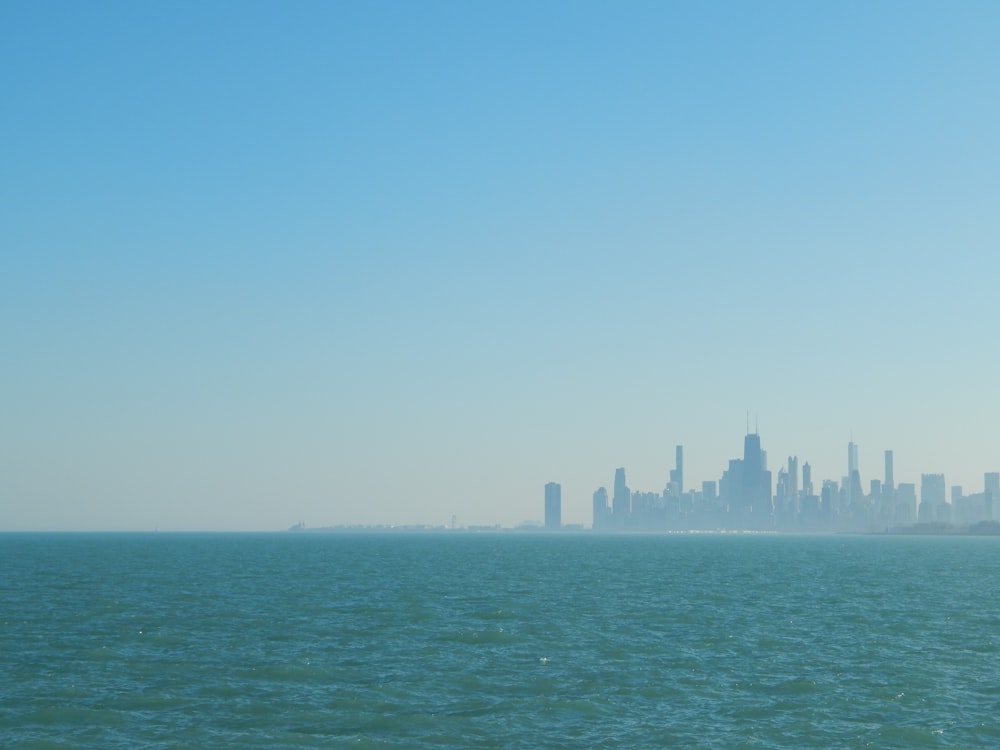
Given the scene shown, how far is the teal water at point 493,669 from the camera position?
35.4 m

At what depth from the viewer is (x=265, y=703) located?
3906cm

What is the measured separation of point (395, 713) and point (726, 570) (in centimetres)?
10166

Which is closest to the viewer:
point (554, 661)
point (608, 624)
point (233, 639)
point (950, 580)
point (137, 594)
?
point (554, 661)

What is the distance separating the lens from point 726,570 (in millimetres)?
132625

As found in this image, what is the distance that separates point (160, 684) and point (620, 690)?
64.1ft

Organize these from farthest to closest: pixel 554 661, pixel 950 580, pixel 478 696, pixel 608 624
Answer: pixel 950 580, pixel 608 624, pixel 554 661, pixel 478 696

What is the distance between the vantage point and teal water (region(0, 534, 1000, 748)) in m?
35.4

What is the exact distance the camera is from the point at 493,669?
46.7m

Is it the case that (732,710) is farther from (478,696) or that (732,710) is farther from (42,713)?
(42,713)

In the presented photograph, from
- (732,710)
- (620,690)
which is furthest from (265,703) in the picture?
(732,710)

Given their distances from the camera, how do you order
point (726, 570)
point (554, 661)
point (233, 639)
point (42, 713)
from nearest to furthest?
point (42, 713)
point (554, 661)
point (233, 639)
point (726, 570)

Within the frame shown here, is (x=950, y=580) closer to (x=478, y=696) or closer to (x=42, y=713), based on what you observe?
(x=478, y=696)

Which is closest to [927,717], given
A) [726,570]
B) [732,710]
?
[732,710]

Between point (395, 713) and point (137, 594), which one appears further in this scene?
point (137, 594)
